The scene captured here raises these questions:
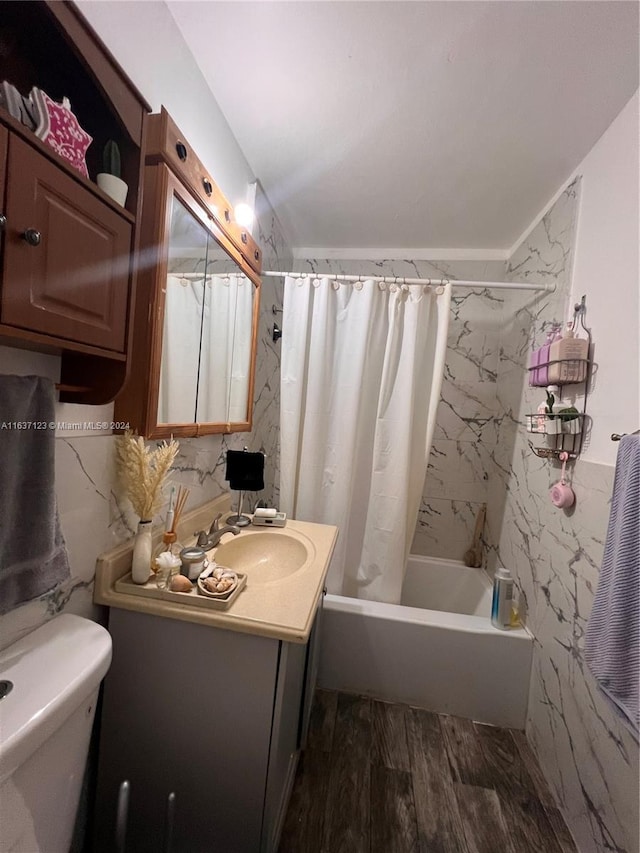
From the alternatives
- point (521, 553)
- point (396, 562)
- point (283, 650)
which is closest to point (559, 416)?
point (521, 553)

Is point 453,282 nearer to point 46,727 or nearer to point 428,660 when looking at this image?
point 428,660

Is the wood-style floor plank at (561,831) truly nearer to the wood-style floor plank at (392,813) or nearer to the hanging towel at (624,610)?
the wood-style floor plank at (392,813)

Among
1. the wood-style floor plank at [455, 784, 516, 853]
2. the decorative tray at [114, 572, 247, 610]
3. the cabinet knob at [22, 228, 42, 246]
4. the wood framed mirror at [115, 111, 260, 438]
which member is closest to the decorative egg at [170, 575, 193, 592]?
the decorative tray at [114, 572, 247, 610]

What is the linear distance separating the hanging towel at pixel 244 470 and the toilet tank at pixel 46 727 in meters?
0.67

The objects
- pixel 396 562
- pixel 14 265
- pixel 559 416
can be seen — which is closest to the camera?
pixel 14 265

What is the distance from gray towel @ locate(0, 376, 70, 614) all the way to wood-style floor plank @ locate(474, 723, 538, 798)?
166 cm

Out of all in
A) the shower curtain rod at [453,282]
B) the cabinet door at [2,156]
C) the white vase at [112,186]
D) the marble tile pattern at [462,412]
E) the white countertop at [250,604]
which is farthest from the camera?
the marble tile pattern at [462,412]

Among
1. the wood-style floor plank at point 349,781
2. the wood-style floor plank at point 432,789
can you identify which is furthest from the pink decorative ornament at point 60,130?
the wood-style floor plank at point 432,789

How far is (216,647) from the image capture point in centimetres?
81

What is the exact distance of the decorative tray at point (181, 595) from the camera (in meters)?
0.80

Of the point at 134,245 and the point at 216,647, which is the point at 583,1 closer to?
the point at 134,245

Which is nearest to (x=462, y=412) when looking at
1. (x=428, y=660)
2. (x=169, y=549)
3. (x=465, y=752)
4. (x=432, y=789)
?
(x=428, y=660)

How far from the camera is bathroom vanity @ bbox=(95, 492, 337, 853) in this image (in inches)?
→ 31.2

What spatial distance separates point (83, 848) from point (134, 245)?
1.51m
